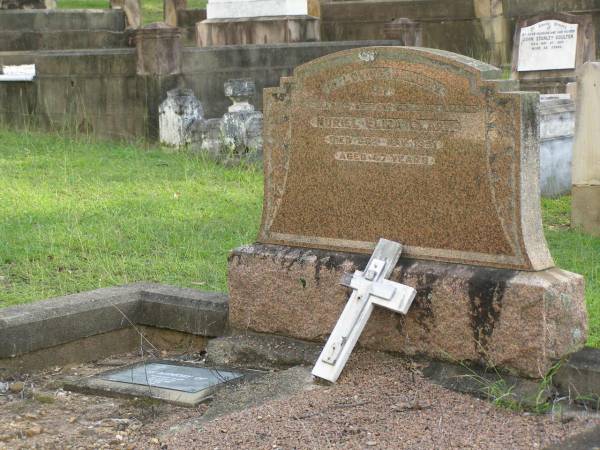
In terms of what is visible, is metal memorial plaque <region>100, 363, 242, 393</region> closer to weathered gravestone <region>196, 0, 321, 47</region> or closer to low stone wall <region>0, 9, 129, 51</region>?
weathered gravestone <region>196, 0, 321, 47</region>

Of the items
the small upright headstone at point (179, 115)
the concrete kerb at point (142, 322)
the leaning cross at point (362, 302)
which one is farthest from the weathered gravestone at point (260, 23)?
the leaning cross at point (362, 302)

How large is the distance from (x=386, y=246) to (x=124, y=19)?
507 inches

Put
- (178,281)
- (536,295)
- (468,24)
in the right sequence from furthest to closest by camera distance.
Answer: (468,24), (178,281), (536,295)

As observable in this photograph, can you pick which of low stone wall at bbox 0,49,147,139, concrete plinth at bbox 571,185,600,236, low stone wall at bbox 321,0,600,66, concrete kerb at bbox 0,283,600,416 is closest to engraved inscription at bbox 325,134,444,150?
concrete kerb at bbox 0,283,600,416

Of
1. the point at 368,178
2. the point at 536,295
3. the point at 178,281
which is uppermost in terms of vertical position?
the point at 368,178

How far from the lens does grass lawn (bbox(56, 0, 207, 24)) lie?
24.6 metres

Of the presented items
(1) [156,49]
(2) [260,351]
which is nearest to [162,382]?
(2) [260,351]

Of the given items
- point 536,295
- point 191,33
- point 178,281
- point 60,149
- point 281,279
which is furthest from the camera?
point 191,33

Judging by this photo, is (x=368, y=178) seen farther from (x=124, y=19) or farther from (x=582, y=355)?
(x=124, y=19)

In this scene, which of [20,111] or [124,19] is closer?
[20,111]

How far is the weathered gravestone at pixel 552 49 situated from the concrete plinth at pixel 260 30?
267cm

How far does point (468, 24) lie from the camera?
65.2 ft

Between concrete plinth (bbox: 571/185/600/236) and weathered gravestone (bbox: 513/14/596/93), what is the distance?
4.37m

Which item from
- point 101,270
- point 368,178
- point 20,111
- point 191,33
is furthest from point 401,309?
point 191,33
